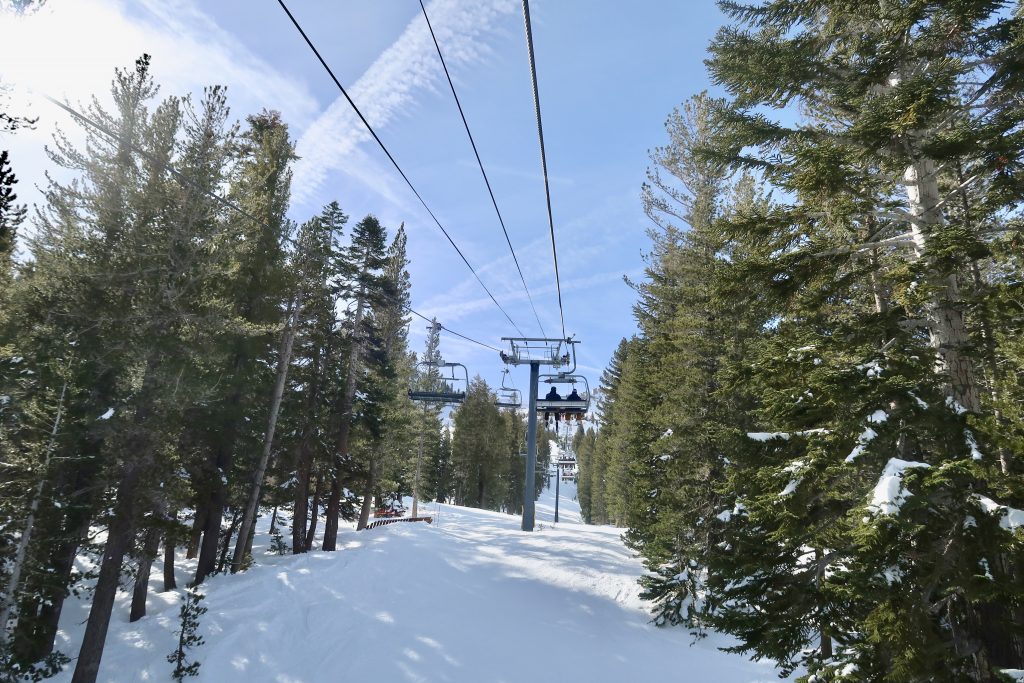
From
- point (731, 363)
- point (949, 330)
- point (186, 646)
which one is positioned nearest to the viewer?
point (949, 330)

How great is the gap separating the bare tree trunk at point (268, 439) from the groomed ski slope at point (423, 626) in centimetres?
142

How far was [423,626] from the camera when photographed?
45.2 feet

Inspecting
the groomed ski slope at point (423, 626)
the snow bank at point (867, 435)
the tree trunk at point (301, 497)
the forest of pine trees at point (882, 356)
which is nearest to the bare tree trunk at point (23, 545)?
the groomed ski slope at point (423, 626)

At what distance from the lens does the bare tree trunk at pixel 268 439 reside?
18266 millimetres

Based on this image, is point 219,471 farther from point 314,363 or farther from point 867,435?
point 867,435

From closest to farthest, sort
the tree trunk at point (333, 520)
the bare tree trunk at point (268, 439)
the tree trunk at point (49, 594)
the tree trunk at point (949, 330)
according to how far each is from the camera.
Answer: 1. the tree trunk at point (949, 330)
2. the tree trunk at point (49, 594)
3. the bare tree trunk at point (268, 439)
4. the tree trunk at point (333, 520)

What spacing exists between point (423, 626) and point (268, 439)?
30.7 ft

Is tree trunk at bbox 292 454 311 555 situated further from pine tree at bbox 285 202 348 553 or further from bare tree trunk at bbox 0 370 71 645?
bare tree trunk at bbox 0 370 71 645

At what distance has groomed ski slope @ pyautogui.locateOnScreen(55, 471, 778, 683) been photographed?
11641 mm

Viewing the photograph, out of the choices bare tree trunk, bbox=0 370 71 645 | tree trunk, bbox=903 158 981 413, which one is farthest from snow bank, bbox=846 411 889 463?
bare tree trunk, bbox=0 370 71 645

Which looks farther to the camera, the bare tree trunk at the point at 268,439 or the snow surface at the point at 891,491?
the bare tree trunk at the point at 268,439

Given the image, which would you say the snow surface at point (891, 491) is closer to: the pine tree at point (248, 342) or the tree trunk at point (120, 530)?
the tree trunk at point (120, 530)

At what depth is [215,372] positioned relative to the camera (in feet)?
50.9

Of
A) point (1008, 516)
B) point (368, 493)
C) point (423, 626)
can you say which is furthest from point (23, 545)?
point (1008, 516)
